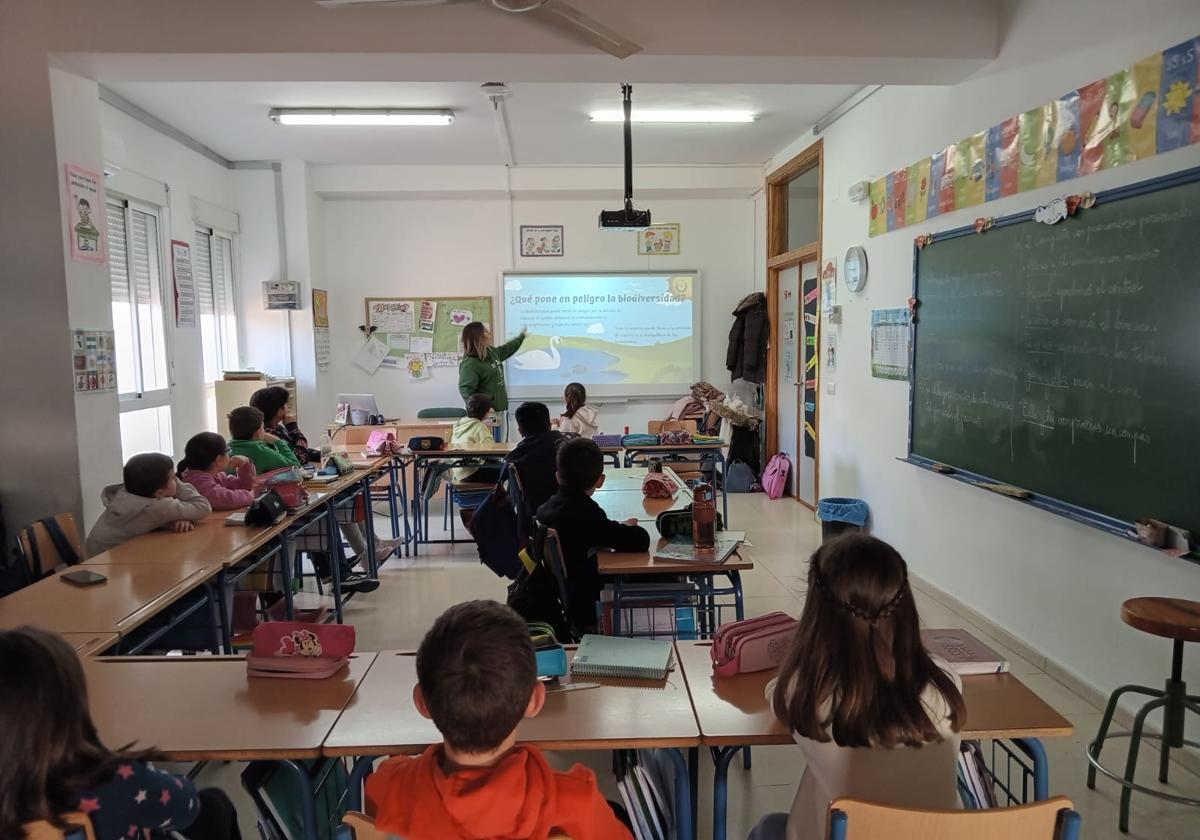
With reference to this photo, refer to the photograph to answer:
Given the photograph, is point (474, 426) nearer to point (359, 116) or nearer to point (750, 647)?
point (359, 116)

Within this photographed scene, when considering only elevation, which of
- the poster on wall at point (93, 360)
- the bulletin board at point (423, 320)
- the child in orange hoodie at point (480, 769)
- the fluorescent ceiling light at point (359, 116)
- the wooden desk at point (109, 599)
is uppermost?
the fluorescent ceiling light at point (359, 116)

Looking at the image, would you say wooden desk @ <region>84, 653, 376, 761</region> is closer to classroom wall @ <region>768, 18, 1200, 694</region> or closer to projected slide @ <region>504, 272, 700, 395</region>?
classroom wall @ <region>768, 18, 1200, 694</region>

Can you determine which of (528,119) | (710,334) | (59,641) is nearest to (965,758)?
(59,641)

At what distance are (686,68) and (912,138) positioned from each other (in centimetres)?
161

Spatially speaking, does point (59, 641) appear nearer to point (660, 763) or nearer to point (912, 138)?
point (660, 763)

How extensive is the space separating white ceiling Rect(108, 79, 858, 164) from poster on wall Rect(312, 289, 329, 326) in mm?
1203

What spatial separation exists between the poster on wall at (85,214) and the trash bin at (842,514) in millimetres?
4450

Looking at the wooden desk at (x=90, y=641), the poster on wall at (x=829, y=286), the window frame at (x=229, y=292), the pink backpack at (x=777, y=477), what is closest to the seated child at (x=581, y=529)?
the wooden desk at (x=90, y=641)

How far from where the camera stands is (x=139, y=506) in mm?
3166

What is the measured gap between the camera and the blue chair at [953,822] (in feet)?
3.96

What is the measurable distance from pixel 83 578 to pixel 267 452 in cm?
171

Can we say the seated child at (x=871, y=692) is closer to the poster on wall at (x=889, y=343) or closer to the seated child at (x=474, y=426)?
the poster on wall at (x=889, y=343)

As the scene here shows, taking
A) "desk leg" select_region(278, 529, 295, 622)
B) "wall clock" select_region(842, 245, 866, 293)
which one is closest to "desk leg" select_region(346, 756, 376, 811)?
"desk leg" select_region(278, 529, 295, 622)

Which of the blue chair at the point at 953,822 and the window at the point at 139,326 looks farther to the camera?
the window at the point at 139,326
